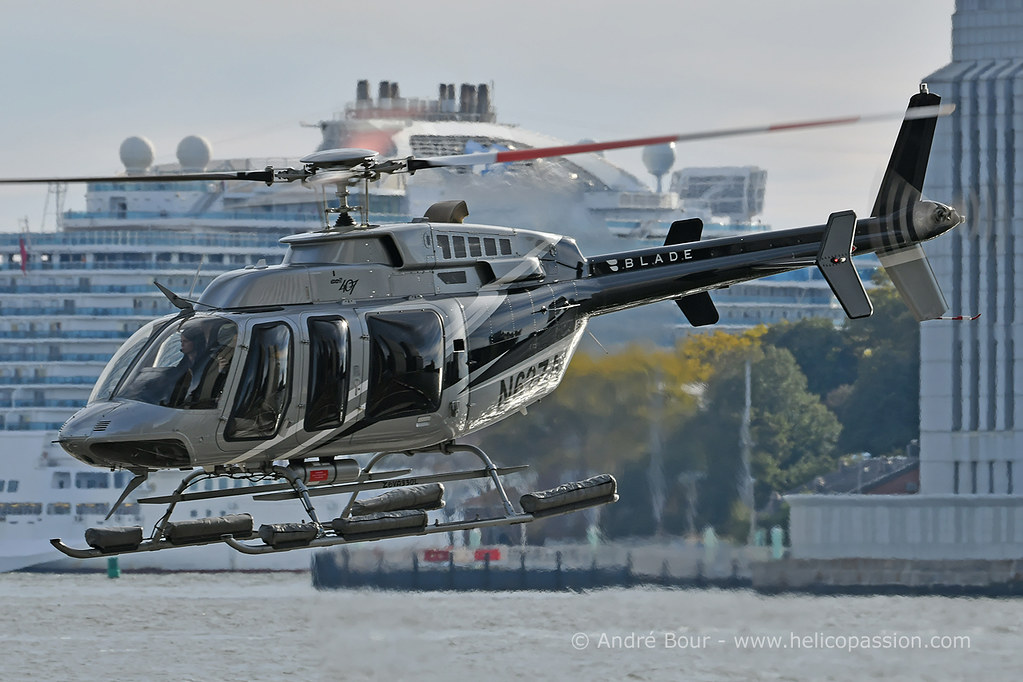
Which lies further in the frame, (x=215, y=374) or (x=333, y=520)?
(x=333, y=520)

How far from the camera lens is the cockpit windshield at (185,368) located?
45.2 ft

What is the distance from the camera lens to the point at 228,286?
47.0ft

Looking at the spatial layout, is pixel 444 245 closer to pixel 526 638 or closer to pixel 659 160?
pixel 526 638

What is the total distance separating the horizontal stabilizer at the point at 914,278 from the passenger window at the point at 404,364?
14.4 feet

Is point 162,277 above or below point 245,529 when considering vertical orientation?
above

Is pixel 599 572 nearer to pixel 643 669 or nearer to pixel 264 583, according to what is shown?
pixel 643 669

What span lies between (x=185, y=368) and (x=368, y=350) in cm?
133

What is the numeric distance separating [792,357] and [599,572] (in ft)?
45.8

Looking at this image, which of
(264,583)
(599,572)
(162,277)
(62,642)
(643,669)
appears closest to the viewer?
(643,669)

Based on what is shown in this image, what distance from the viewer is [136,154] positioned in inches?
2867

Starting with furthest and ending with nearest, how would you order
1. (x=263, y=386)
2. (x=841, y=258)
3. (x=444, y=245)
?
(x=841, y=258) < (x=444, y=245) < (x=263, y=386)

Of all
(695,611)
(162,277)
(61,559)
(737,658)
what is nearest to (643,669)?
(737,658)

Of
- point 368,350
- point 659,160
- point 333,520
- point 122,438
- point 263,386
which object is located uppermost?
point 659,160

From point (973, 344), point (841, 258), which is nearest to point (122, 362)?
point (841, 258)
